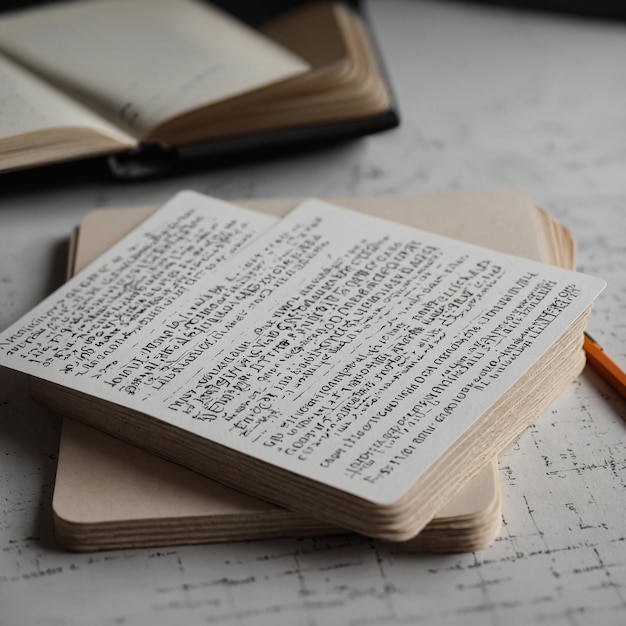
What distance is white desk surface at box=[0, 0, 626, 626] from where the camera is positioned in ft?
2.01

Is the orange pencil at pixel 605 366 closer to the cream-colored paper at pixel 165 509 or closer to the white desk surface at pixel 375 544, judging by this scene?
the white desk surface at pixel 375 544

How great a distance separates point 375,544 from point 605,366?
26cm

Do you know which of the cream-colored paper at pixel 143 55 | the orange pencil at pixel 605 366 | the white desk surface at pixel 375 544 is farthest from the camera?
the cream-colored paper at pixel 143 55

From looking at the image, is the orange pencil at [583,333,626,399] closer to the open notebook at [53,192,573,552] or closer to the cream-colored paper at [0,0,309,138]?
the open notebook at [53,192,573,552]

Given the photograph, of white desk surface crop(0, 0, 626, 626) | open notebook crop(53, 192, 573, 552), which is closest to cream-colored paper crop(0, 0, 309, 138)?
white desk surface crop(0, 0, 626, 626)

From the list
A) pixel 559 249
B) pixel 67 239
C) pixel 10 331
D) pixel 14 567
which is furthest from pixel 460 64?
pixel 14 567

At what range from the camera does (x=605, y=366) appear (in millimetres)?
779

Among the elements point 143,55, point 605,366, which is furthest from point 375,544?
point 143,55

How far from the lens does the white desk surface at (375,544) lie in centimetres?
61

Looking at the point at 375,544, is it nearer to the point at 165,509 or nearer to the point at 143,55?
the point at 165,509

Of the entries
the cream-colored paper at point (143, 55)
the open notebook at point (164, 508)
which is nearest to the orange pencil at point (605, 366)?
the open notebook at point (164, 508)

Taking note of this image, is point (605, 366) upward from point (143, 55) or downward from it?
downward

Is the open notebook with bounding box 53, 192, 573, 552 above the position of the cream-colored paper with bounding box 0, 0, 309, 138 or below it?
below

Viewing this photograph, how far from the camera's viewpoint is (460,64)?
4.27 feet
